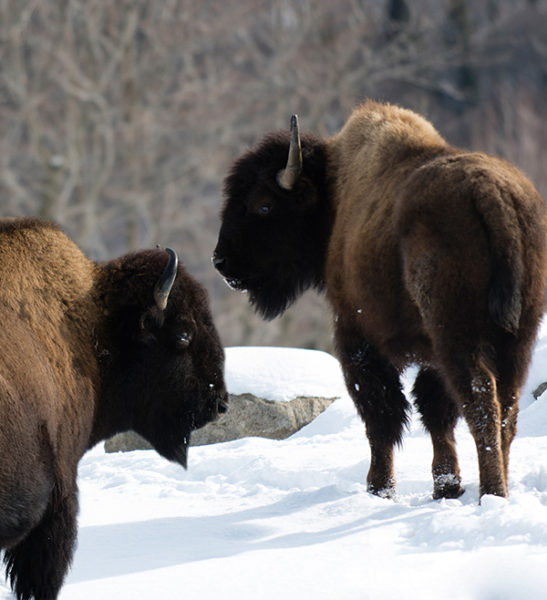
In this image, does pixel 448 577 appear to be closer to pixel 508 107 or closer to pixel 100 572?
pixel 100 572

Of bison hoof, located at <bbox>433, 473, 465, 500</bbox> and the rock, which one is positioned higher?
the rock

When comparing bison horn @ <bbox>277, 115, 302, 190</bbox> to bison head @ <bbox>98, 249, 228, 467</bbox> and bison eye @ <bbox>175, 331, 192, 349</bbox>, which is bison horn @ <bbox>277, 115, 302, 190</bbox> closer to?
bison head @ <bbox>98, 249, 228, 467</bbox>

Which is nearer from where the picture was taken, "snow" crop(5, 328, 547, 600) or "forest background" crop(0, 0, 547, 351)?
"snow" crop(5, 328, 547, 600)

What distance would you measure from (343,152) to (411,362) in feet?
4.81

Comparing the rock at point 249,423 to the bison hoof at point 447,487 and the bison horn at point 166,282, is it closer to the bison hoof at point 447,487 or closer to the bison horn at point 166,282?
the bison hoof at point 447,487

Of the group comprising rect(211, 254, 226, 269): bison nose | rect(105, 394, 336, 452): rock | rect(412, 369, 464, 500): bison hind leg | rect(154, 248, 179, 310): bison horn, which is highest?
rect(211, 254, 226, 269): bison nose

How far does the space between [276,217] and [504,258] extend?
200cm

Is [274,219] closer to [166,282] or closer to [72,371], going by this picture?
[166,282]

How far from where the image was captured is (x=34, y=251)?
4246 mm

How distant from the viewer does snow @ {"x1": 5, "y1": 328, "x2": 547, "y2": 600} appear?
388 centimetres

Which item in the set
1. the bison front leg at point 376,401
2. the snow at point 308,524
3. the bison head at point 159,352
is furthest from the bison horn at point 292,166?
the bison head at point 159,352

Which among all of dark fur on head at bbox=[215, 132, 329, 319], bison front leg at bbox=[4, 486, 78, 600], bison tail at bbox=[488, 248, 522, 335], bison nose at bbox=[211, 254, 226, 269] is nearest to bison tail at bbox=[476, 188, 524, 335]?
bison tail at bbox=[488, 248, 522, 335]

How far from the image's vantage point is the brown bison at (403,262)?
4.77 m

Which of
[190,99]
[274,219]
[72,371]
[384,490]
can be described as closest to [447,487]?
[384,490]
